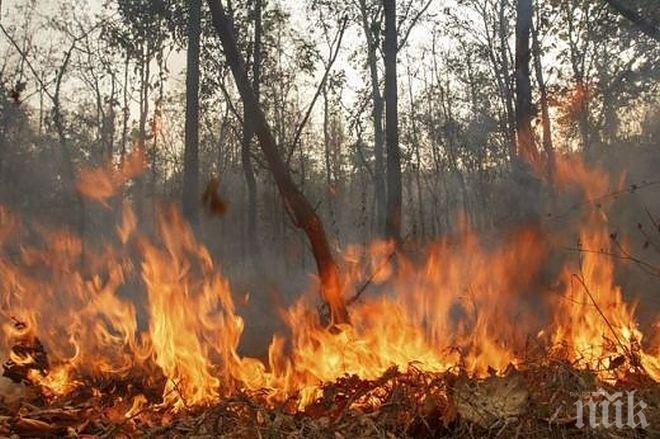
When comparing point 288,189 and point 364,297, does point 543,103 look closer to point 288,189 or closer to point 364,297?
point 364,297

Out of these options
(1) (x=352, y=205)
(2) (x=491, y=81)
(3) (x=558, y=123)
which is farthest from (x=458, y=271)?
(1) (x=352, y=205)

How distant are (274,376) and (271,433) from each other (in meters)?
1.34

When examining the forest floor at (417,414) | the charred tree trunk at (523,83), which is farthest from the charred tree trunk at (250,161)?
the forest floor at (417,414)

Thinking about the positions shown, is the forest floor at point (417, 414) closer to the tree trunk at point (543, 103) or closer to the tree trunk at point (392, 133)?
the tree trunk at point (392, 133)

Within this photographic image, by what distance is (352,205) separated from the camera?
4922 centimetres

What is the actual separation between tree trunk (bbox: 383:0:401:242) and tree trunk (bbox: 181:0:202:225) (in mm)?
5469

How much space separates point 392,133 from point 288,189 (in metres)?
8.99

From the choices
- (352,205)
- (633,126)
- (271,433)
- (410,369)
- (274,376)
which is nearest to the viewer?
(271,433)

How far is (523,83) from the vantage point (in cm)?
1085

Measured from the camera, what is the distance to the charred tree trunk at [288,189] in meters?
5.47

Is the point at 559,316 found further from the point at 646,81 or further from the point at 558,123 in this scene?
the point at 558,123

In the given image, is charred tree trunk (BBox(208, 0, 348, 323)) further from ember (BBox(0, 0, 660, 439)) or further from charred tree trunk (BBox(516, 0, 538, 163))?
charred tree trunk (BBox(516, 0, 538, 163))

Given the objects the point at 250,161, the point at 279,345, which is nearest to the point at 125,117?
the point at 250,161

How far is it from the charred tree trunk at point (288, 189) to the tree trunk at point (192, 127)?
33.6 ft
